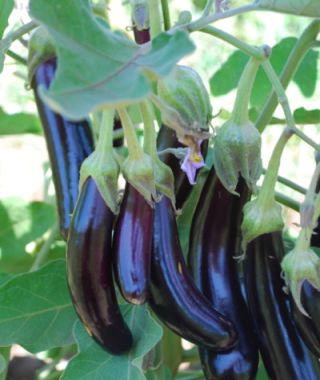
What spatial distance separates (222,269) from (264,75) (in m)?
0.49

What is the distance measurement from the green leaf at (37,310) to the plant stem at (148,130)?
22cm

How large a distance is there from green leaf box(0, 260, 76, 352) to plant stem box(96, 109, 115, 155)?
0.22 metres

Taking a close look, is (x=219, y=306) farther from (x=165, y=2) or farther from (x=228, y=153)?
(x=165, y=2)

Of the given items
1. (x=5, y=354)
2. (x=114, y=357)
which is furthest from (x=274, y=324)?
(x=5, y=354)

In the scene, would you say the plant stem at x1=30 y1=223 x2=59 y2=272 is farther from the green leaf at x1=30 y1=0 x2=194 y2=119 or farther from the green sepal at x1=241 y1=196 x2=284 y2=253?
the green leaf at x1=30 y1=0 x2=194 y2=119

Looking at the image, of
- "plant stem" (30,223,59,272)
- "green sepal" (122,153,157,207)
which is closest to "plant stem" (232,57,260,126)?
"green sepal" (122,153,157,207)

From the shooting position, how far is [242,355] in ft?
2.52

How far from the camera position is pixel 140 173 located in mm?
698

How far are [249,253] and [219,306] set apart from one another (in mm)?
59

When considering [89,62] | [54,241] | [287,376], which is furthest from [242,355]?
[54,241]

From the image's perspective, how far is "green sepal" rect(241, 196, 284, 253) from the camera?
2.52ft

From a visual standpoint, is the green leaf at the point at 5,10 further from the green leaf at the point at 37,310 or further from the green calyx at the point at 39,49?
the green leaf at the point at 37,310

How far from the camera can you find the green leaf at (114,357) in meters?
0.76

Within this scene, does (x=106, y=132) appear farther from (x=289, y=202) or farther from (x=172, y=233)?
(x=289, y=202)
